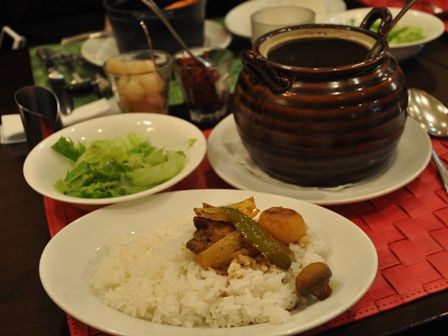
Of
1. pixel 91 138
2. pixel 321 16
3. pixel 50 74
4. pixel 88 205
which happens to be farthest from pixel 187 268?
pixel 321 16

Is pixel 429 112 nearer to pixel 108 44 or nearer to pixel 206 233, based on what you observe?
pixel 206 233

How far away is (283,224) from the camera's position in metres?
0.96

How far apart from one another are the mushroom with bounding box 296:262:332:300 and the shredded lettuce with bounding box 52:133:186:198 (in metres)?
0.47

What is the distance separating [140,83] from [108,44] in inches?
30.1

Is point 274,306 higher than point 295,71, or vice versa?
point 295,71

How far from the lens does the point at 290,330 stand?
80cm

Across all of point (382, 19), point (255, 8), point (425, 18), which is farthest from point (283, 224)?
point (255, 8)

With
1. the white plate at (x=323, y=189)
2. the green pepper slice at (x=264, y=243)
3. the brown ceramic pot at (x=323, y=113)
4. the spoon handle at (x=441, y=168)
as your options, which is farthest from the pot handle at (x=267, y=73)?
the spoon handle at (x=441, y=168)

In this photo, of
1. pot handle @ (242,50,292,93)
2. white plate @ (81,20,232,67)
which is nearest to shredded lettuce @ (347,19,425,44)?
white plate @ (81,20,232,67)

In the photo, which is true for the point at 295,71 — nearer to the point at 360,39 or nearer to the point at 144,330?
the point at 360,39

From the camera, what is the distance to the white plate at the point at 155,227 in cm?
84

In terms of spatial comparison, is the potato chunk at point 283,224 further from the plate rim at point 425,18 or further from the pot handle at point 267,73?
the plate rim at point 425,18

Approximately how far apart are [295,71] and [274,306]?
51 cm

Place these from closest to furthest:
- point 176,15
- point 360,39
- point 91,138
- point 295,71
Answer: point 295,71 → point 360,39 → point 91,138 → point 176,15
